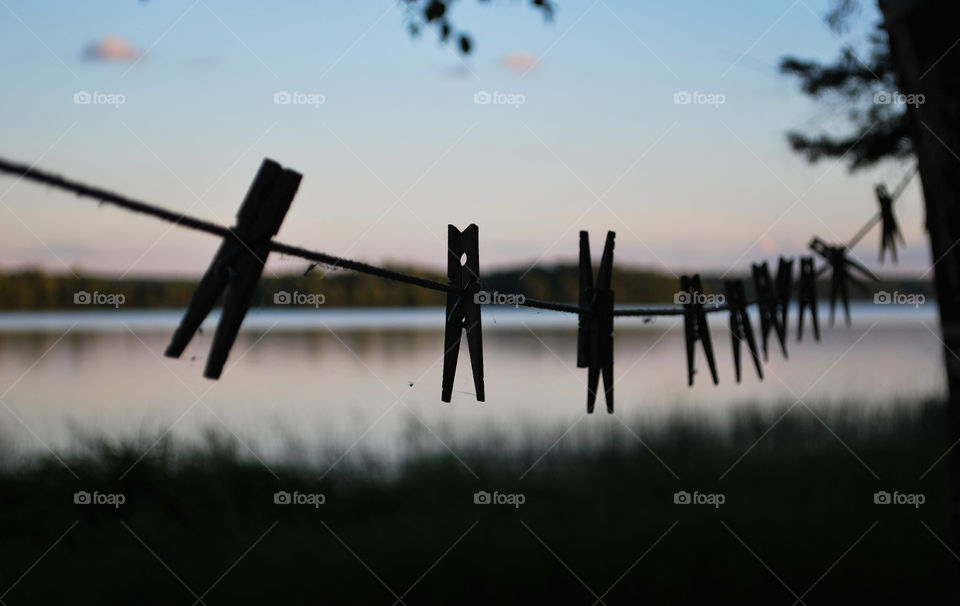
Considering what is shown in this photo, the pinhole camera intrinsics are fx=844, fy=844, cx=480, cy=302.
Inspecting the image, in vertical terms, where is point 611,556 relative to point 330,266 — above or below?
below

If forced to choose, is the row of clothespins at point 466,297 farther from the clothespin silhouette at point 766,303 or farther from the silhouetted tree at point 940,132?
the silhouetted tree at point 940,132

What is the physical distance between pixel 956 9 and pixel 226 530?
209 inches

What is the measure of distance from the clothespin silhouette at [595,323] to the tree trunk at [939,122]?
98cm

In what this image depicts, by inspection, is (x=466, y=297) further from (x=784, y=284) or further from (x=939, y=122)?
(x=784, y=284)

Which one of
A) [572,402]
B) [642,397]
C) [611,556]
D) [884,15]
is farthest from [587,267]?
[572,402]

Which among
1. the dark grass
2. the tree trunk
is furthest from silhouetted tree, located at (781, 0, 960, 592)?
the dark grass

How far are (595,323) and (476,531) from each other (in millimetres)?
3140

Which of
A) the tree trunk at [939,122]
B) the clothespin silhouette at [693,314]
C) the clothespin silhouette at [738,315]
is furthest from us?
the clothespin silhouette at [738,315]

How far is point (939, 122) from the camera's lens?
2490 mm

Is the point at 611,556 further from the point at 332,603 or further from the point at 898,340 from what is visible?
the point at 898,340

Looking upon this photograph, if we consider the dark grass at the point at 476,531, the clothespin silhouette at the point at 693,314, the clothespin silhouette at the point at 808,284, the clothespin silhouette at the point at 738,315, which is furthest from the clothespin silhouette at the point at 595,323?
the clothespin silhouette at the point at 808,284

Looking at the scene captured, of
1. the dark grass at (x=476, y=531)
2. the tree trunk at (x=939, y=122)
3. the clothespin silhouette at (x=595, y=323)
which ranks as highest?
the tree trunk at (x=939, y=122)

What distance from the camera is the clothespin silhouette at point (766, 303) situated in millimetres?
3896

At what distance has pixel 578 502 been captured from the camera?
6355mm
